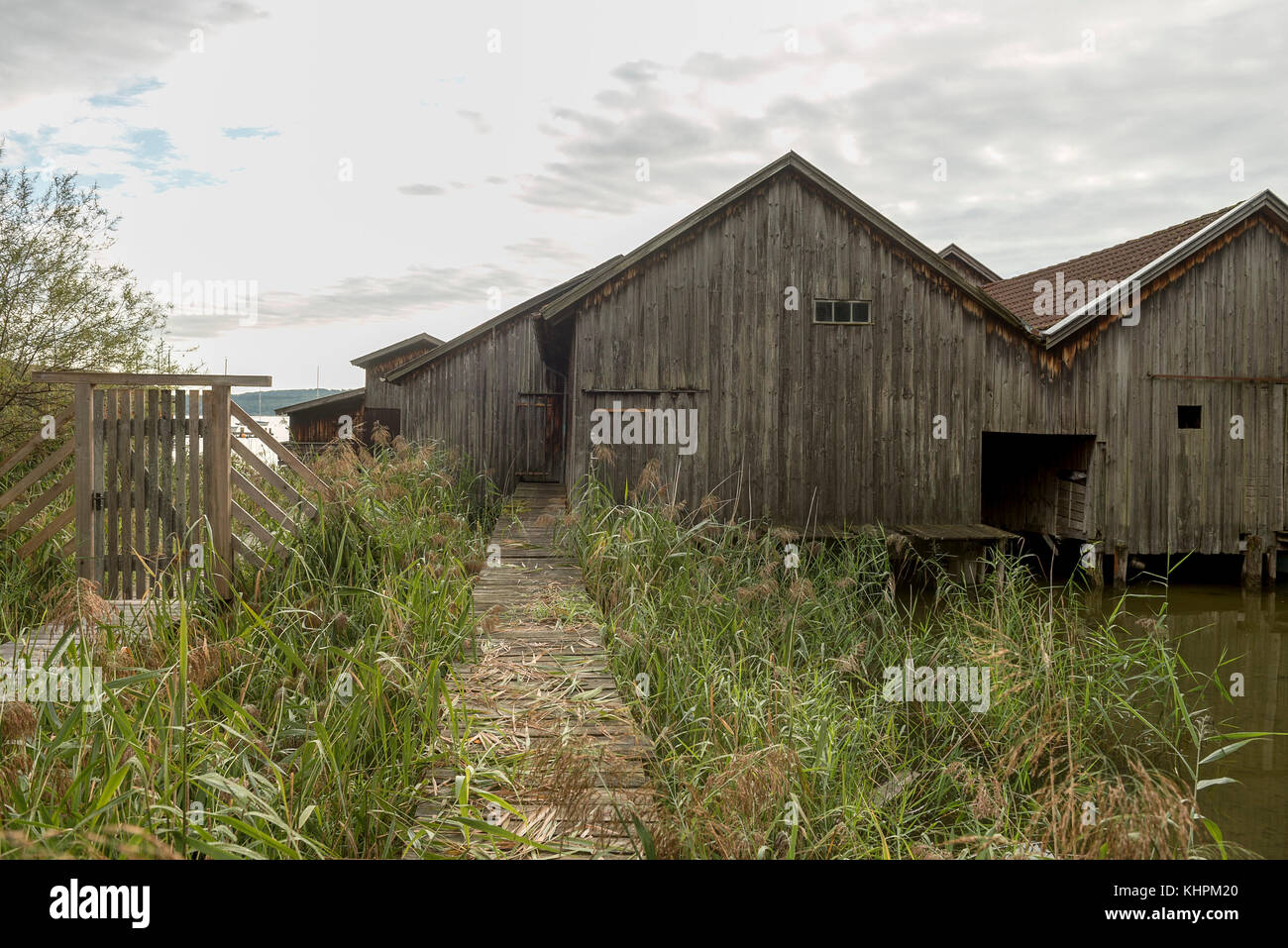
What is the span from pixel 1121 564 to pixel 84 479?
48.9 feet

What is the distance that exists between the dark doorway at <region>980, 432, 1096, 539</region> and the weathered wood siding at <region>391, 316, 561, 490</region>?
995cm

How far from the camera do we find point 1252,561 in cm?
1412

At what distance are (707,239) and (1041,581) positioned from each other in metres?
9.66

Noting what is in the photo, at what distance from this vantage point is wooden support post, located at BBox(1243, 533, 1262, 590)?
14.0 metres

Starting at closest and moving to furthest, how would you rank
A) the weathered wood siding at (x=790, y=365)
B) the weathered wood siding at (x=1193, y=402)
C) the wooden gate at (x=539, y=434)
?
the weathered wood siding at (x=790, y=365), the weathered wood siding at (x=1193, y=402), the wooden gate at (x=539, y=434)

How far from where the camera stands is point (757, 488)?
12.1 metres

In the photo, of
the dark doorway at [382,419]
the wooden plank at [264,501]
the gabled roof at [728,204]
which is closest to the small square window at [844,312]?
the gabled roof at [728,204]

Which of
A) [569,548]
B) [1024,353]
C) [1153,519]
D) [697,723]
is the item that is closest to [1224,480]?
[1153,519]

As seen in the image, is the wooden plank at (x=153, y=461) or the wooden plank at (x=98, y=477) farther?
the wooden plank at (x=153, y=461)

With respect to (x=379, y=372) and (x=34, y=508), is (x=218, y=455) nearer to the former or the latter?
(x=34, y=508)

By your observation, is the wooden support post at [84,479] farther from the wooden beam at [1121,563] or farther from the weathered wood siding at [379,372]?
the weathered wood siding at [379,372]

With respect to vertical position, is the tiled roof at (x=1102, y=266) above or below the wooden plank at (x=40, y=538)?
above

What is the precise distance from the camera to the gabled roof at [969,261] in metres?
22.5

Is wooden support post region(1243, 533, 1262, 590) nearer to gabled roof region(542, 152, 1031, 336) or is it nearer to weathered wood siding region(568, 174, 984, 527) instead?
weathered wood siding region(568, 174, 984, 527)
